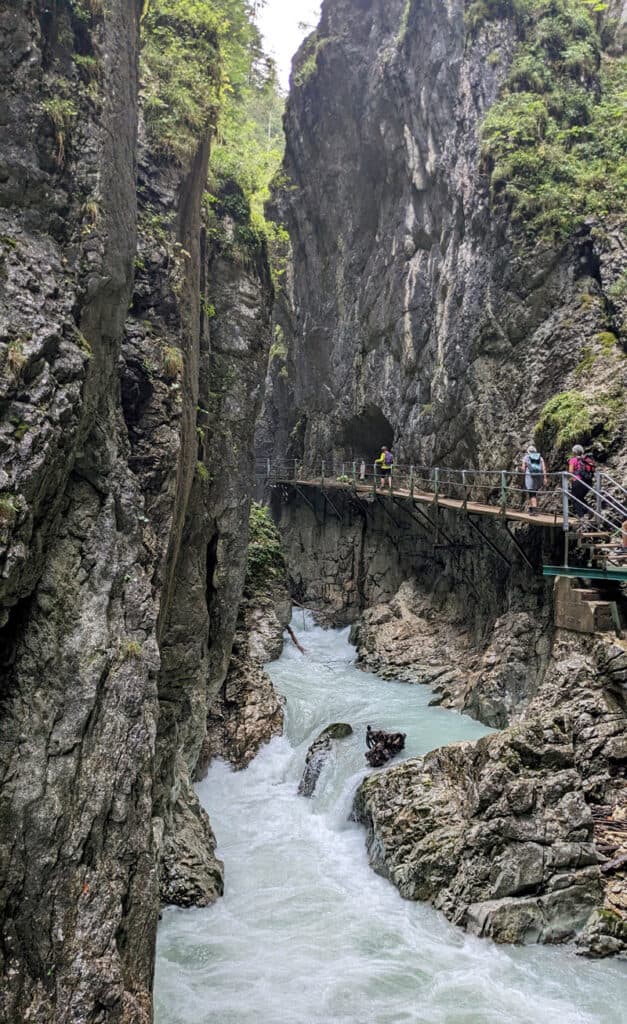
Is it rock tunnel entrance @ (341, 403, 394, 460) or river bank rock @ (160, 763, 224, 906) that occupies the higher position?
rock tunnel entrance @ (341, 403, 394, 460)

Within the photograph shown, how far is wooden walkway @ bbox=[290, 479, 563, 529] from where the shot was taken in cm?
1238

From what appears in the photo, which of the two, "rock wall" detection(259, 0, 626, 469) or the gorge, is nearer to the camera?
the gorge

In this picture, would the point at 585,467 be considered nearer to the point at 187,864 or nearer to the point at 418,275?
the point at 187,864

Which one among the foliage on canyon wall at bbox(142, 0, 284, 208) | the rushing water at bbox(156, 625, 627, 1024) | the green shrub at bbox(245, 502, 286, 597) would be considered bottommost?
the rushing water at bbox(156, 625, 627, 1024)

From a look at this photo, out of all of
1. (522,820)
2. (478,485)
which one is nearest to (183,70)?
(478,485)

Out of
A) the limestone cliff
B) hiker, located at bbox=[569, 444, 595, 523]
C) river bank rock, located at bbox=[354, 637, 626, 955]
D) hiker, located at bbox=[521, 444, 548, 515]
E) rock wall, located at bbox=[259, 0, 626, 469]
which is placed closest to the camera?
river bank rock, located at bbox=[354, 637, 626, 955]

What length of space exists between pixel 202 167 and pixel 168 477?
501 cm

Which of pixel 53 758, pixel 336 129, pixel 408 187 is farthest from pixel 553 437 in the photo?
pixel 336 129

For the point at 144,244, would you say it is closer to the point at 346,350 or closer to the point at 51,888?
the point at 51,888

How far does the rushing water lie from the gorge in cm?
11

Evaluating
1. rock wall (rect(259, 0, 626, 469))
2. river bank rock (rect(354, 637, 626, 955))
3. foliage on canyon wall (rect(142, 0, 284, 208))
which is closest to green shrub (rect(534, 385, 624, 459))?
rock wall (rect(259, 0, 626, 469))

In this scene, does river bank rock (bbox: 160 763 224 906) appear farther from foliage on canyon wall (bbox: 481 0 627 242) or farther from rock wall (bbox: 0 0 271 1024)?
foliage on canyon wall (bbox: 481 0 627 242)

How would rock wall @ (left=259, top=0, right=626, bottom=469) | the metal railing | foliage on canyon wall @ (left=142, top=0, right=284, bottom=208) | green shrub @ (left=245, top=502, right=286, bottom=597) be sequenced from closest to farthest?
foliage on canyon wall @ (left=142, top=0, right=284, bottom=208) < the metal railing < rock wall @ (left=259, top=0, right=626, bottom=469) < green shrub @ (left=245, top=502, right=286, bottom=597)

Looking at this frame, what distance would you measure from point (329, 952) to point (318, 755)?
493cm
